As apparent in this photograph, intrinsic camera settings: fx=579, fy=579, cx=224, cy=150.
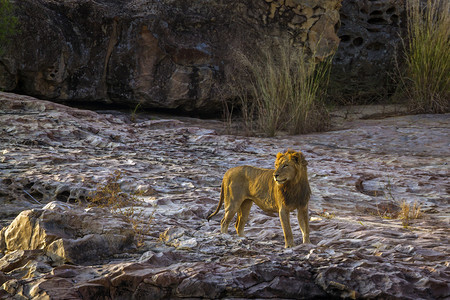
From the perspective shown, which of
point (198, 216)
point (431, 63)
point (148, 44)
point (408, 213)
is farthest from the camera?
point (148, 44)

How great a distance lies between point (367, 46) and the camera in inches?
450

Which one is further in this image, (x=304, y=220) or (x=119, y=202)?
(x=119, y=202)

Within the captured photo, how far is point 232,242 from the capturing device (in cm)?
355

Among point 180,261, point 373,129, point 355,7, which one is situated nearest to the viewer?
point 180,261

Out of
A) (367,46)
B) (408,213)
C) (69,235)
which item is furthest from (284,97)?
(69,235)

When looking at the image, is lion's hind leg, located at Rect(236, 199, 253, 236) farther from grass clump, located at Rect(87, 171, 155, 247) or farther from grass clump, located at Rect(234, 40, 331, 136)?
Result: grass clump, located at Rect(234, 40, 331, 136)

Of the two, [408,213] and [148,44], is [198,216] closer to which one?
[408,213]

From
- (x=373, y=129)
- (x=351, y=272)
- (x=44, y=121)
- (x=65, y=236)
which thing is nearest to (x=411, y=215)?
(x=351, y=272)

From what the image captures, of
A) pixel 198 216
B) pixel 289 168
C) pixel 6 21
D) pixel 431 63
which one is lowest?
pixel 198 216

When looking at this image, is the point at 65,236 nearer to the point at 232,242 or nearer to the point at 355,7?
the point at 232,242

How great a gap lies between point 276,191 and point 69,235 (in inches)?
51.6

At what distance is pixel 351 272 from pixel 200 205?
2.12 metres

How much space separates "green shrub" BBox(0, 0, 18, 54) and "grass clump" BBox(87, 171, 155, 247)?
13.8 ft

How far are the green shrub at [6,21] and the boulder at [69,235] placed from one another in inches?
227
